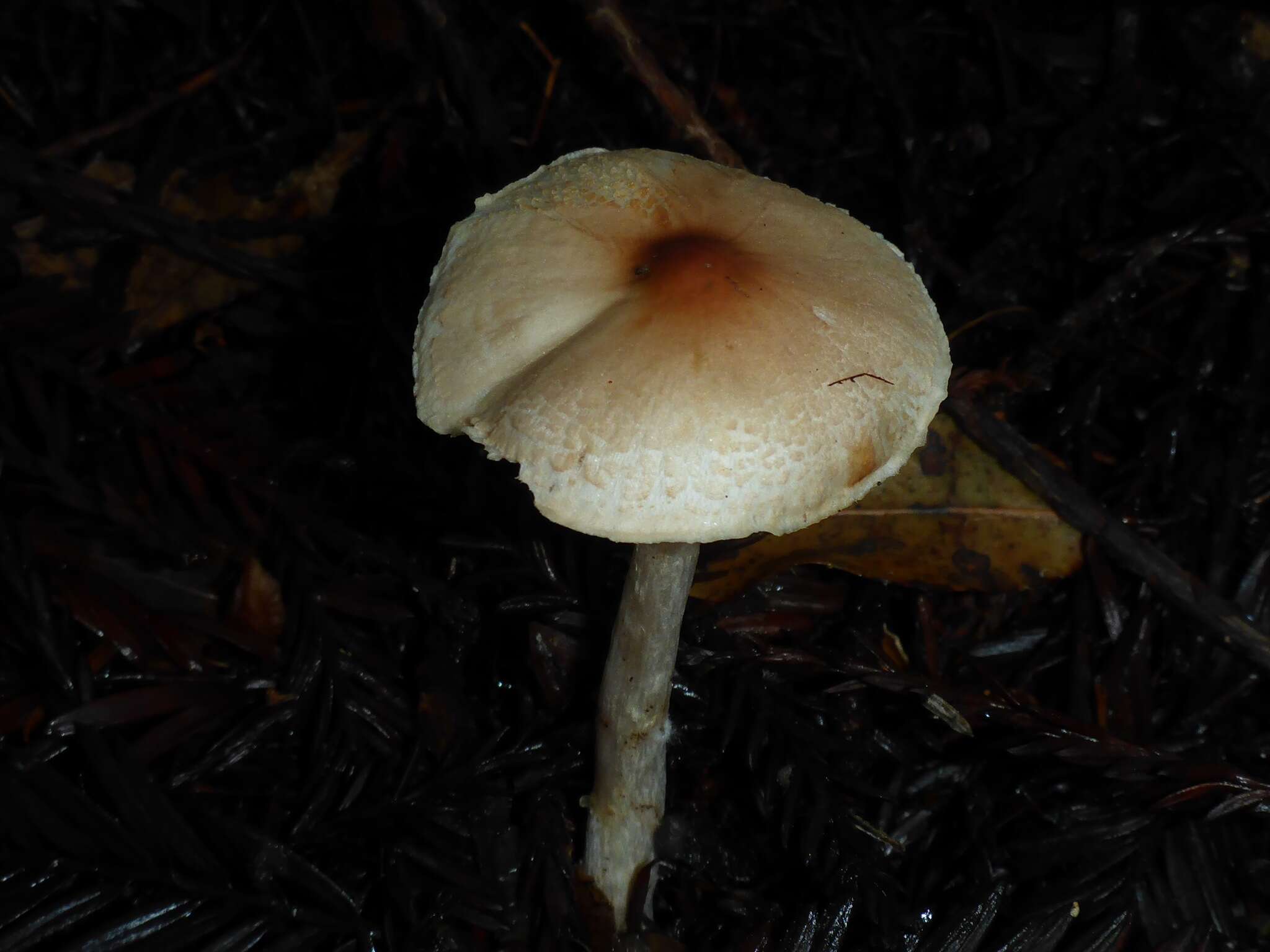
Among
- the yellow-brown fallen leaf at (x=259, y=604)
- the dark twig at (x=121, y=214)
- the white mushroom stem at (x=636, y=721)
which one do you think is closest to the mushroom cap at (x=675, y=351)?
the white mushroom stem at (x=636, y=721)

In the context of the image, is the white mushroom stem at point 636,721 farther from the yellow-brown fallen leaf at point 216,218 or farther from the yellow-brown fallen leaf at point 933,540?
the yellow-brown fallen leaf at point 216,218

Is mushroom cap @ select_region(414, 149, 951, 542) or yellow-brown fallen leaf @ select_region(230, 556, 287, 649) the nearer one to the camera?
mushroom cap @ select_region(414, 149, 951, 542)

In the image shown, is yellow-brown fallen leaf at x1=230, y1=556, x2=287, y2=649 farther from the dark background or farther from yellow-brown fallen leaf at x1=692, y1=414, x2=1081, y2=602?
yellow-brown fallen leaf at x1=692, y1=414, x2=1081, y2=602

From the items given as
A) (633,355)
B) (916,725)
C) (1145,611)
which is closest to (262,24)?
(633,355)

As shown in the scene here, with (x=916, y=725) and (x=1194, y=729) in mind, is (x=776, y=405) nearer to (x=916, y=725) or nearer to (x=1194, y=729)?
(x=916, y=725)

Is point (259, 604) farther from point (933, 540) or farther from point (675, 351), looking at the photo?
point (933, 540)

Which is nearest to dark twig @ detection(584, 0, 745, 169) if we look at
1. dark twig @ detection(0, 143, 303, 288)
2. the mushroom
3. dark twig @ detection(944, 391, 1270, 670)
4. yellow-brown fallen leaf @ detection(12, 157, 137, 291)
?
the mushroom
